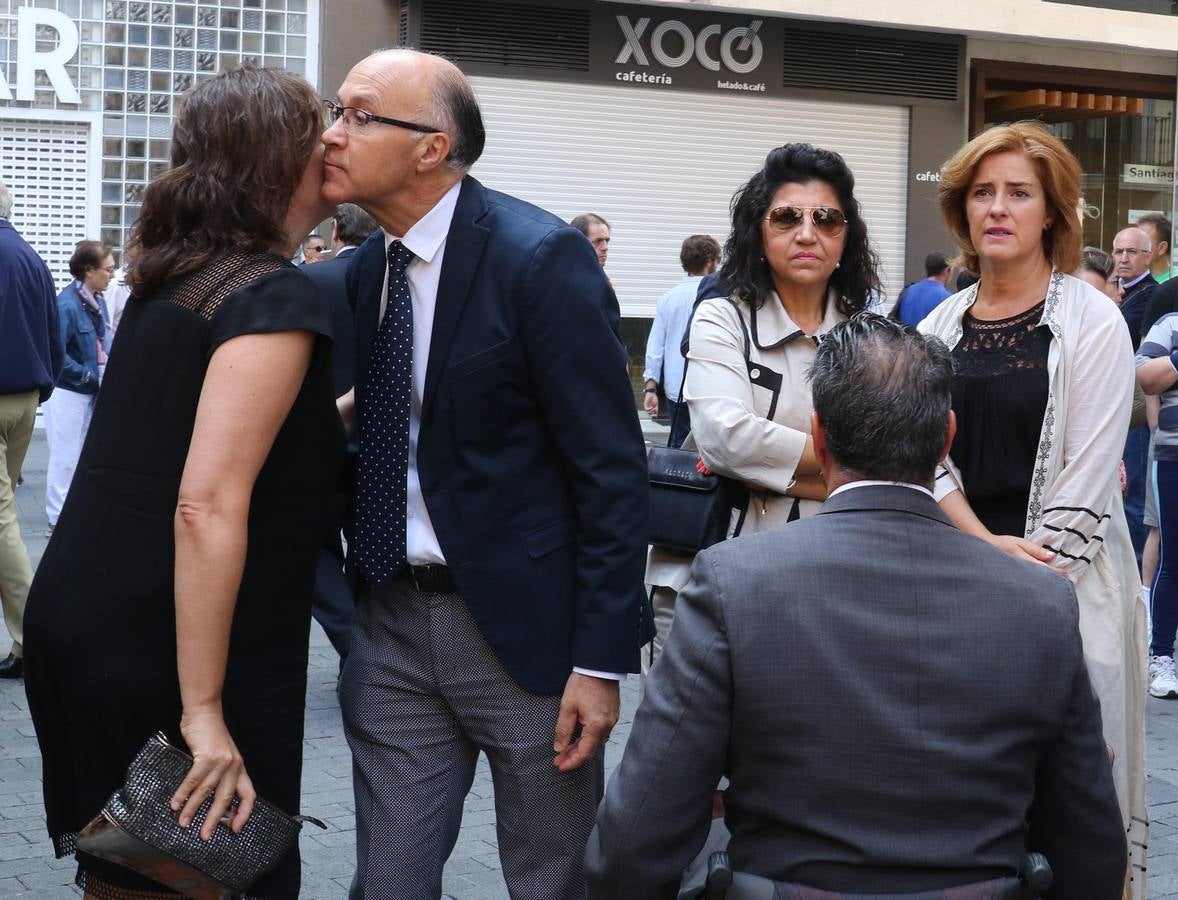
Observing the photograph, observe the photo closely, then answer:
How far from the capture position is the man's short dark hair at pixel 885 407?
223 centimetres

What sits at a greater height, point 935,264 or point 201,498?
point 935,264

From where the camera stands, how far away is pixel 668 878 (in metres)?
2.22

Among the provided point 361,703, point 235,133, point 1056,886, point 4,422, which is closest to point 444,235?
point 235,133

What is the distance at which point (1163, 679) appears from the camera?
22.3 ft

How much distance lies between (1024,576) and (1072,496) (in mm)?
1226

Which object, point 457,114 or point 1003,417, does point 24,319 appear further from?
point 1003,417

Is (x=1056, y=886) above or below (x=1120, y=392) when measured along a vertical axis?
below

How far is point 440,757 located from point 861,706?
3.72ft

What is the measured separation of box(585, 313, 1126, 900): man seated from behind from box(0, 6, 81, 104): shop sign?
15.2 metres

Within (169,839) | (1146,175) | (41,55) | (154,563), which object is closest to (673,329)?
(154,563)

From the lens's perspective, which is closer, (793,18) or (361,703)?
(361,703)

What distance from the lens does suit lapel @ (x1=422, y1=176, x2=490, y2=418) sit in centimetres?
285

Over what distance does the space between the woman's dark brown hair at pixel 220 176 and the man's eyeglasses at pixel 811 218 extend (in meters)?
1.30

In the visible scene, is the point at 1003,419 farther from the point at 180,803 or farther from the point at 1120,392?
the point at 180,803
